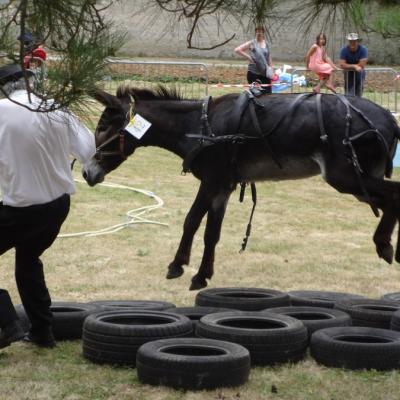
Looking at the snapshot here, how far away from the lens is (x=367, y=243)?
1130cm

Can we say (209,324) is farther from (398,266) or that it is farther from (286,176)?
(398,266)

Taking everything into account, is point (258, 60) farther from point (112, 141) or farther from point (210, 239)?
point (210, 239)

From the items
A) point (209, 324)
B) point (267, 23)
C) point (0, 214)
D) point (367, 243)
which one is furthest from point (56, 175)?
point (367, 243)

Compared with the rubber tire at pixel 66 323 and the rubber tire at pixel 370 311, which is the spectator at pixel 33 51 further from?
the rubber tire at pixel 370 311

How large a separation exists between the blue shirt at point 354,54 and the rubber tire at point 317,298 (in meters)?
8.57

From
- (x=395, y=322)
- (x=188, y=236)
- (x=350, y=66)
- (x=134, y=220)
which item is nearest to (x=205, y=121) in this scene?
(x=188, y=236)

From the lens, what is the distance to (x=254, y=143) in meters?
8.51

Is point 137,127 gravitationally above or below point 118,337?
above

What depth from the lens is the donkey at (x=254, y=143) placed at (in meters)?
8.17

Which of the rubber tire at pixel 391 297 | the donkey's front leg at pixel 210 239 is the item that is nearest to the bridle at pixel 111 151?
the donkey's front leg at pixel 210 239

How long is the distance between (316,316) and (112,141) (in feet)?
9.00

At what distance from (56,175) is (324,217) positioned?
7023 mm

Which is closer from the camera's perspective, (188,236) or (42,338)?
(42,338)

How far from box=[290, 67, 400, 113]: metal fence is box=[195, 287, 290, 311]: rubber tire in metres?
12.8
